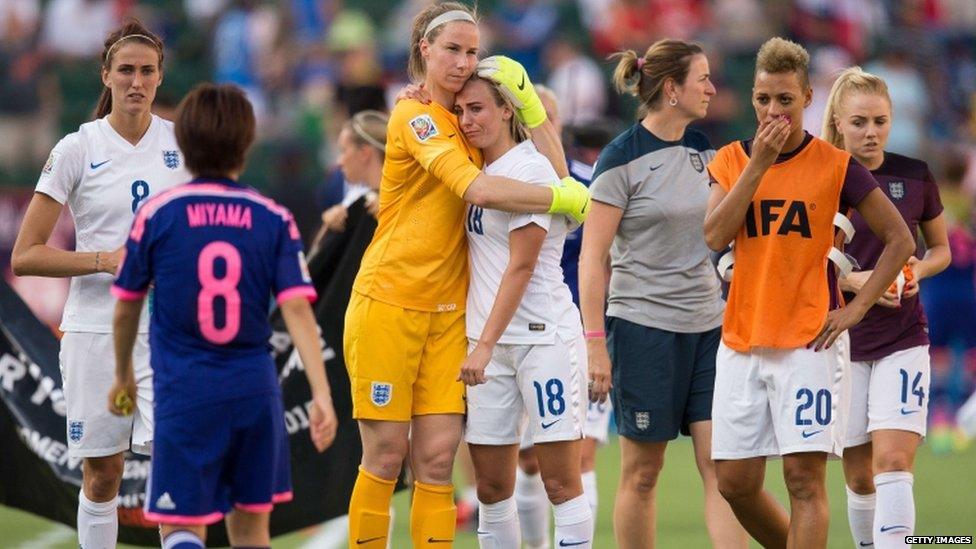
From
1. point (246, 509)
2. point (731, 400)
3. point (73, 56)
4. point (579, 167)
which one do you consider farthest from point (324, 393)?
point (73, 56)

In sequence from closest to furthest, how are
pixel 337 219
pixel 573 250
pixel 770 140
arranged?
1. pixel 770 140
2. pixel 337 219
3. pixel 573 250

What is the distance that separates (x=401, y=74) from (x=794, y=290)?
13.1m

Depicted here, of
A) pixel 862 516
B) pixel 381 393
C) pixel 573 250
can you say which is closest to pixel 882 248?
pixel 862 516

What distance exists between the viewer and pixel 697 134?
7.58 metres

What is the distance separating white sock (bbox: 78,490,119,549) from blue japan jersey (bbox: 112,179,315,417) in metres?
1.66

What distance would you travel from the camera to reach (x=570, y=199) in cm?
659

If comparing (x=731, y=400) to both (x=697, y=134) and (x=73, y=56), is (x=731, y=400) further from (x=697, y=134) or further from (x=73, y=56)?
(x=73, y=56)

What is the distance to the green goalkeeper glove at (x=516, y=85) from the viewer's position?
260 inches

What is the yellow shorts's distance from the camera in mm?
6676

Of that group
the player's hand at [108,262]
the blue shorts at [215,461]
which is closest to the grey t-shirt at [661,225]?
the player's hand at [108,262]

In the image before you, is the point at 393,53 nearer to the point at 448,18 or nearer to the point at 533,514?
the point at 533,514

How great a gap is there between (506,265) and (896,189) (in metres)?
1.85

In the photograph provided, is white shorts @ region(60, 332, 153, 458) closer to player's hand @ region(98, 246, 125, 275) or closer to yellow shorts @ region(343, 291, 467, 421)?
player's hand @ region(98, 246, 125, 275)

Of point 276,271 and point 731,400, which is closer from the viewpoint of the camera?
point 276,271
